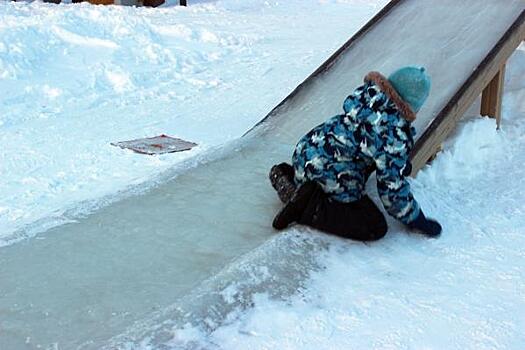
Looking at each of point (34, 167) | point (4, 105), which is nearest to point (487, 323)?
point (34, 167)

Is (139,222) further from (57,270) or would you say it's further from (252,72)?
(252,72)

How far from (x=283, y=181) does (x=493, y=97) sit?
1.97 m

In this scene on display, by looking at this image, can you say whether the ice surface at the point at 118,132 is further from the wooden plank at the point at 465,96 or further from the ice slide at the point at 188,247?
the wooden plank at the point at 465,96

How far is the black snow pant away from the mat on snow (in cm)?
206

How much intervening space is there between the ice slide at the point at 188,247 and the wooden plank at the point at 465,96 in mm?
14

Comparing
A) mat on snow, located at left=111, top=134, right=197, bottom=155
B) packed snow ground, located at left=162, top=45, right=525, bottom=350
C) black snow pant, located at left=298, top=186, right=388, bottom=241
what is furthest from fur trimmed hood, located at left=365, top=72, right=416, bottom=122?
mat on snow, located at left=111, top=134, right=197, bottom=155

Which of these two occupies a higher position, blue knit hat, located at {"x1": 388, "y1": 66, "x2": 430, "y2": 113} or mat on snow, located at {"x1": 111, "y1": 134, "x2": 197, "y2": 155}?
blue knit hat, located at {"x1": 388, "y1": 66, "x2": 430, "y2": 113}

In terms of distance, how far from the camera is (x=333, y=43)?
9039 millimetres

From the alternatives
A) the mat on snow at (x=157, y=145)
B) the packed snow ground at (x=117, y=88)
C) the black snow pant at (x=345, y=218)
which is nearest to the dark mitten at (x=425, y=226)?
the black snow pant at (x=345, y=218)

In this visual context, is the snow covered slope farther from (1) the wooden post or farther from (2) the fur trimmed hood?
(1) the wooden post

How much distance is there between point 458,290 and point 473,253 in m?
0.41

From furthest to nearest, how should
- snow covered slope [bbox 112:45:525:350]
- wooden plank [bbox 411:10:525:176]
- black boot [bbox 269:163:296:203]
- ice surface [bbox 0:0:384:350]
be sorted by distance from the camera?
wooden plank [bbox 411:10:525:176] < black boot [bbox 269:163:296:203] < ice surface [bbox 0:0:384:350] < snow covered slope [bbox 112:45:525:350]

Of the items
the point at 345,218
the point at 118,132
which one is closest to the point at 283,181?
the point at 345,218

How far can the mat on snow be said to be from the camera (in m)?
5.14
